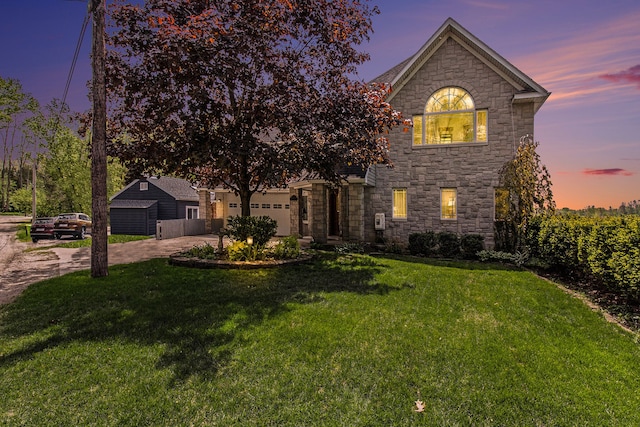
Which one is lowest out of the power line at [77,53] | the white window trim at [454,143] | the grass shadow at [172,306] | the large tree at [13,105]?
the grass shadow at [172,306]

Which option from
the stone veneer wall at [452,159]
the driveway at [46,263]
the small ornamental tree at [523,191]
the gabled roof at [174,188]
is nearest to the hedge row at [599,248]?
the small ornamental tree at [523,191]

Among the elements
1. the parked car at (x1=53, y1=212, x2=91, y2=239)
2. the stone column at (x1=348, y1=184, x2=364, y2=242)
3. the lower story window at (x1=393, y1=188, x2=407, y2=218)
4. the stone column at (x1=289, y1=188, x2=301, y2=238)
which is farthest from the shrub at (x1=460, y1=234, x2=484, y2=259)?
the parked car at (x1=53, y1=212, x2=91, y2=239)

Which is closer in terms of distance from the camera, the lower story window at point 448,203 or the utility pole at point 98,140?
the utility pole at point 98,140

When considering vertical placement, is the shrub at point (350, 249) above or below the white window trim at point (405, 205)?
below

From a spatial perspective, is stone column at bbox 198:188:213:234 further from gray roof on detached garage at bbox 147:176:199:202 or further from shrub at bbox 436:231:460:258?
shrub at bbox 436:231:460:258

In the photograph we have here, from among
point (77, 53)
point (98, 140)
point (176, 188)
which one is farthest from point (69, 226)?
point (98, 140)

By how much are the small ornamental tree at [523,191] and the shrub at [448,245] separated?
6.41 ft

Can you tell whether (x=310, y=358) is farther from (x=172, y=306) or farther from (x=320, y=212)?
(x=320, y=212)

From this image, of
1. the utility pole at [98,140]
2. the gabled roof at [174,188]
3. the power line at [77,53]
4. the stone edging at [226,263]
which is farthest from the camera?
the gabled roof at [174,188]

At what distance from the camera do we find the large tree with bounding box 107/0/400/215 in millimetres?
8539

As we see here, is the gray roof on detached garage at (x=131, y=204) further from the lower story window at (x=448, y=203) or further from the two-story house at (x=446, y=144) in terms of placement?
the lower story window at (x=448, y=203)

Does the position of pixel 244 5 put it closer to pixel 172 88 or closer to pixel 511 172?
pixel 172 88

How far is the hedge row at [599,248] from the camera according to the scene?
599 cm

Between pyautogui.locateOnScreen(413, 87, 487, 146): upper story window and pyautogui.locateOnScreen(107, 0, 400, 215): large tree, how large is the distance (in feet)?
12.4
